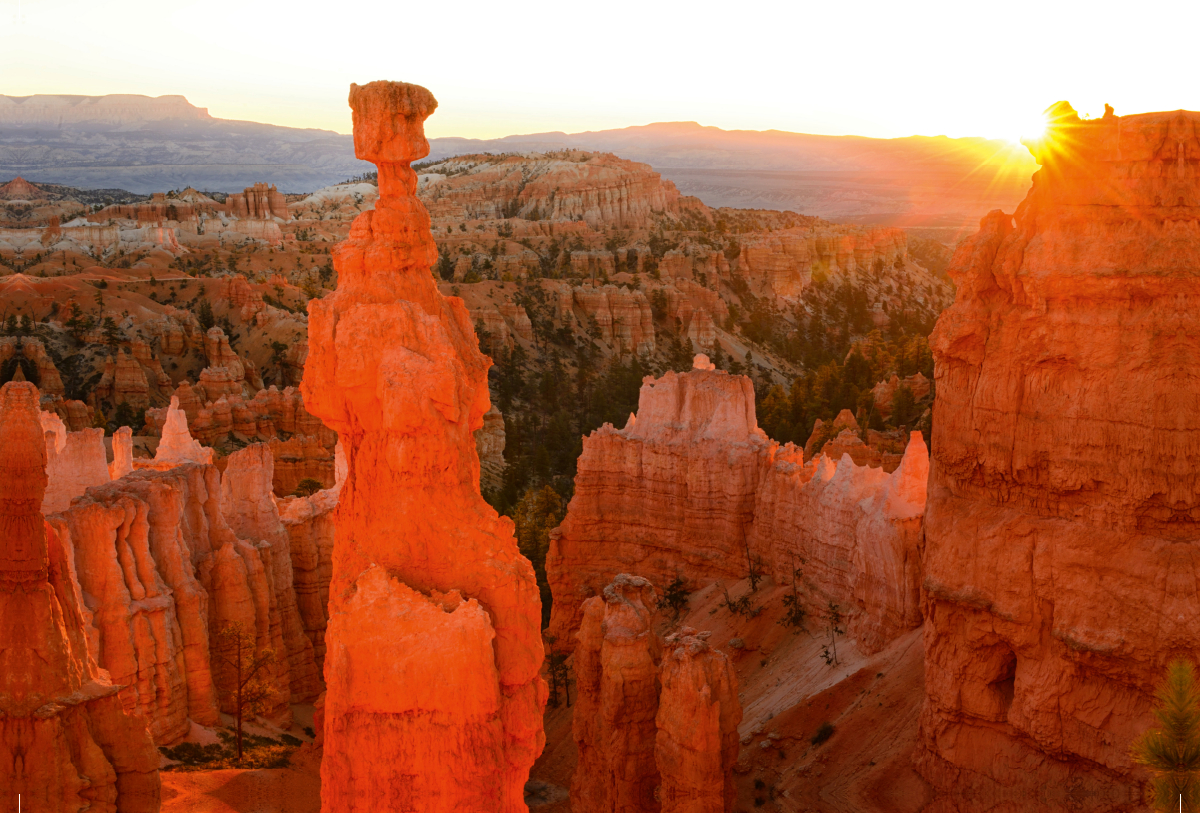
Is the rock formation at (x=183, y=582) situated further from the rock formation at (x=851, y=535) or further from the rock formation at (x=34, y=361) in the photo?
the rock formation at (x=34, y=361)

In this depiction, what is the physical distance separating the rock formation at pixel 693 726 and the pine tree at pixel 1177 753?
25.5ft

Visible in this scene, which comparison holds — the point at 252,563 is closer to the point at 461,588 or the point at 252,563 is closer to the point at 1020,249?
the point at 461,588

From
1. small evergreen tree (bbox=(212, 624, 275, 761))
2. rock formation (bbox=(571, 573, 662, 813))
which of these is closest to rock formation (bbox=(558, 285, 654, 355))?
small evergreen tree (bbox=(212, 624, 275, 761))

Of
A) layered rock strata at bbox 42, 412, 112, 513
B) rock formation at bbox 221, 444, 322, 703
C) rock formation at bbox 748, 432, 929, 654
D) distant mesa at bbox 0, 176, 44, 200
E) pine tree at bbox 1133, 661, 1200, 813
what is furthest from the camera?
distant mesa at bbox 0, 176, 44, 200

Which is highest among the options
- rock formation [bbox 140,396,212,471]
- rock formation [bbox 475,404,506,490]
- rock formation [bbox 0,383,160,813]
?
rock formation [bbox 0,383,160,813]

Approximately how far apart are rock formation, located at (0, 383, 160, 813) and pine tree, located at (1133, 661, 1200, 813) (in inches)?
353

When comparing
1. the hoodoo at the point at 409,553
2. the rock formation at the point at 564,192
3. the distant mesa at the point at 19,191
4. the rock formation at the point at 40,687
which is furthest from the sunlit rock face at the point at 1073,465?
the distant mesa at the point at 19,191

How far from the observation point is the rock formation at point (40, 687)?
10453 millimetres

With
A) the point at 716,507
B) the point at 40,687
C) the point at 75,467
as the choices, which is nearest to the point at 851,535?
the point at 716,507

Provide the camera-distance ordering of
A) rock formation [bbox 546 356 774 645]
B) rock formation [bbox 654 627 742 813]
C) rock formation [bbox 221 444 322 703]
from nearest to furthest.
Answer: rock formation [bbox 654 627 742 813]
rock formation [bbox 221 444 322 703]
rock formation [bbox 546 356 774 645]

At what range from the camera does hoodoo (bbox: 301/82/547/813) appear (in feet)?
31.0

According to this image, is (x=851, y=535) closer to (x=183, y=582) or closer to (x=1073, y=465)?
(x=1073, y=465)

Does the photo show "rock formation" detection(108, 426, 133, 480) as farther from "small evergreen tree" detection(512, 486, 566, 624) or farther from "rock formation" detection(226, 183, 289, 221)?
"rock formation" detection(226, 183, 289, 221)

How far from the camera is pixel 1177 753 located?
8758 millimetres
